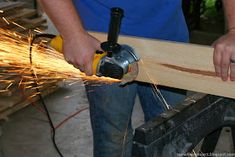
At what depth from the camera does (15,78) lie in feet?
11.4

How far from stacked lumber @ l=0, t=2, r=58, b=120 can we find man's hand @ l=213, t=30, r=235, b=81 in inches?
82.7

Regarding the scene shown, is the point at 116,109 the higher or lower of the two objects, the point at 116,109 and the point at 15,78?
the higher

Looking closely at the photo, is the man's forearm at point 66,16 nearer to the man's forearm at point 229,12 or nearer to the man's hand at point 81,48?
the man's hand at point 81,48

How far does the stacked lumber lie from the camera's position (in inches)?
133

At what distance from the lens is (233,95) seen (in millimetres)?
1515

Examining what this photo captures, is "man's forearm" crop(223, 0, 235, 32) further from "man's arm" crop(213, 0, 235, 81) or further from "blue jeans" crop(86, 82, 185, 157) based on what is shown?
"blue jeans" crop(86, 82, 185, 157)

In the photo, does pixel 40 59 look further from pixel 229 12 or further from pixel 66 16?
pixel 229 12

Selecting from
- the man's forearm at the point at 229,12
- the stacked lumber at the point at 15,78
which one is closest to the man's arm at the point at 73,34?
the man's forearm at the point at 229,12

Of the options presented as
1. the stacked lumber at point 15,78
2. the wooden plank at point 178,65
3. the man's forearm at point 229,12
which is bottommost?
the stacked lumber at point 15,78

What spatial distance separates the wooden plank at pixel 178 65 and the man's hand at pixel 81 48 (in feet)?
0.42

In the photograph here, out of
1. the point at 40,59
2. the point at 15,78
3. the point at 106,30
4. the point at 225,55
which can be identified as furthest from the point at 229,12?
the point at 15,78

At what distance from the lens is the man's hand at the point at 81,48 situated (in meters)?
1.53

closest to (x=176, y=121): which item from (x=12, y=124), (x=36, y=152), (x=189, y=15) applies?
(x=36, y=152)

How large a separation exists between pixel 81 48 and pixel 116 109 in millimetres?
451
